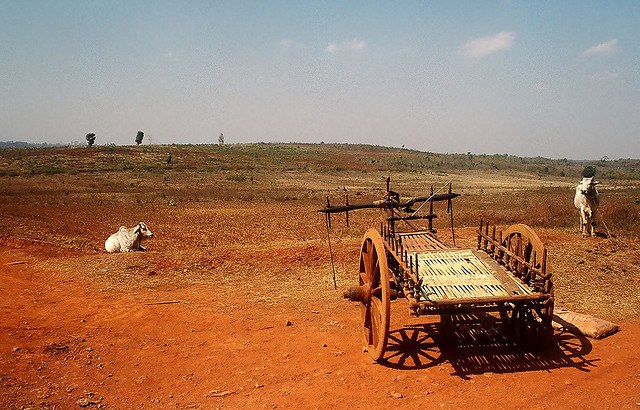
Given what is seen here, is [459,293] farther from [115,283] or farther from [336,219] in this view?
[336,219]

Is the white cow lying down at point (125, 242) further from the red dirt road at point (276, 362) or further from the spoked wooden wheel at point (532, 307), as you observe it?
the spoked wooden wheel at point (532, 307)

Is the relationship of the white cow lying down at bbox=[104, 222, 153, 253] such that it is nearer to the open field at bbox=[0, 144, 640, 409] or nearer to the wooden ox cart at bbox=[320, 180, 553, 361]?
the open field at bbox=[0, 144, 640, 409]

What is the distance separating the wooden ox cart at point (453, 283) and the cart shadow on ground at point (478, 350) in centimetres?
23

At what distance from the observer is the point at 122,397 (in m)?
5.33

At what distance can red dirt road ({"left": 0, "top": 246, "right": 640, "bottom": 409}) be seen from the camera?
5.10 m

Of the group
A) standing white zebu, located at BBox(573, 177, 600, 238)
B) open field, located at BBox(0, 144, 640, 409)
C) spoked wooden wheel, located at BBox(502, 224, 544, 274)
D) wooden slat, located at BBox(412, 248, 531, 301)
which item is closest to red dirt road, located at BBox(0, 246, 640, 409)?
open field, located at BBox(0, 144, 640, 409)

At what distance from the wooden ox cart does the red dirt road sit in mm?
476

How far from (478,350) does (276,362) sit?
111 inches

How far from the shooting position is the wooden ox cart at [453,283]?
16.8ft

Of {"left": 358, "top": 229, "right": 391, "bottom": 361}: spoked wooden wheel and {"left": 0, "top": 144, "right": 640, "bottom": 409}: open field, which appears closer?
{"left": 0, "top": 144, "right": 640, "bottom": 409}: open field

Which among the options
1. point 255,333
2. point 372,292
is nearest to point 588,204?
point 372,292

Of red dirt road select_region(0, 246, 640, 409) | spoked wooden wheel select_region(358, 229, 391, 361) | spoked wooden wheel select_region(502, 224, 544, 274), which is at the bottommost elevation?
red dirt road select_region(0, 246, 640, 409)

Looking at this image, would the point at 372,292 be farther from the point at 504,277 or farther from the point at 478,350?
the point at 504,277

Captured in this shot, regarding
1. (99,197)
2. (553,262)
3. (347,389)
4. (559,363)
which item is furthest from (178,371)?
(99,197)
